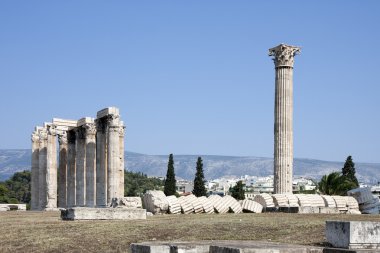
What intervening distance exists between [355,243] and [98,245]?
26.0 ft

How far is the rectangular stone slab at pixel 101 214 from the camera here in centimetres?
2539

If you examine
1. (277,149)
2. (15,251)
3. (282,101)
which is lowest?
(15,251)

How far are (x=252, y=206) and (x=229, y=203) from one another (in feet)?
3.96

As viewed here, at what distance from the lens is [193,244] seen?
10.8m

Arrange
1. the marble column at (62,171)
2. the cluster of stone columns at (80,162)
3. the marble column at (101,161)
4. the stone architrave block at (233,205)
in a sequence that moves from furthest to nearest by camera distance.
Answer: the marble column at (62,171) < the marble column at (101,161) < the cluster of stone columns at (80,162) < the stone architrave block at (233,205)

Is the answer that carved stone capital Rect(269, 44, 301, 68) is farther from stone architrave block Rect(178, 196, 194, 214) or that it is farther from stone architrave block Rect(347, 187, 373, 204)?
stone architrave block Rect(178, 196, 194, 214)

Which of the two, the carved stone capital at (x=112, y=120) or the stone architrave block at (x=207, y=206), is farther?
the carved stone capital at (x=112, y=120)

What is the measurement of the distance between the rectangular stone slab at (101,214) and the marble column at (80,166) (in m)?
24.2

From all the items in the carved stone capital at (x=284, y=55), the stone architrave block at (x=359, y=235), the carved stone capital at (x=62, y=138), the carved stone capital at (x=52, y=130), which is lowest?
the stone architrave block at (x=359, y=235)

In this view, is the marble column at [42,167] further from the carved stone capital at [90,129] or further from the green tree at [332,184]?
the green tree at [332,184]

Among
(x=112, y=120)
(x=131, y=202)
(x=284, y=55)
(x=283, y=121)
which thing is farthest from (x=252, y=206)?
(x=112, y=120)

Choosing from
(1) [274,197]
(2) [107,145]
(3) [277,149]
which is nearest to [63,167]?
(2) [107,145]

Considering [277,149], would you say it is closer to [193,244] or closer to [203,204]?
[203,204]

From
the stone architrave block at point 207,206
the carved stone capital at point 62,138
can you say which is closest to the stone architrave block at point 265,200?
the stone architrave block at point 207,206
